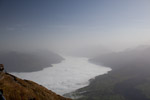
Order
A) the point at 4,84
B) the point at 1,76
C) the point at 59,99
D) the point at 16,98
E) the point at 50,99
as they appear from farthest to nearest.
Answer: the point at 59,99 → the point at 50,99 → the point at 1,76 → the point at 4,84 → the point at 16,98

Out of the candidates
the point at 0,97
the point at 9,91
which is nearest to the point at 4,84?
the point at 9,91

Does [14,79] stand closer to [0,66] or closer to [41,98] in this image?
[0,66]

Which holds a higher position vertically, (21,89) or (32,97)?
(21,89)

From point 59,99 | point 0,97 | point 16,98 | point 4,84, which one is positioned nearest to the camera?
point 0,97

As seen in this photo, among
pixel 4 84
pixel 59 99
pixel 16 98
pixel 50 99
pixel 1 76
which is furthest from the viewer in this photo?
pixel 59 99

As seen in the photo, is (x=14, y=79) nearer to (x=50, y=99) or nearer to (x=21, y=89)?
(x=21, y=89)

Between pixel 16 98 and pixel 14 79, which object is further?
pixel 14 79

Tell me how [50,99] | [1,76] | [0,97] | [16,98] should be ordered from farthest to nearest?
[50,99], [1,76], [16,98], [0,97]

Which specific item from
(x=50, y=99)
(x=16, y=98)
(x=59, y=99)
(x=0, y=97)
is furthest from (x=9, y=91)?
(x=59, y=99)

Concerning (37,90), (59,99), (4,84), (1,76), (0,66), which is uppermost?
(0,66)
